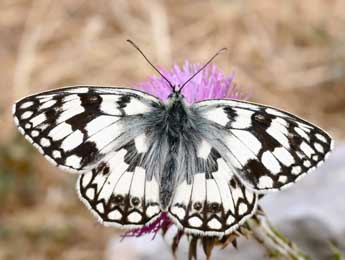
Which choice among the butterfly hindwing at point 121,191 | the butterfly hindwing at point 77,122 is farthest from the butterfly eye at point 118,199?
the butterfly hindwing at point 77,122

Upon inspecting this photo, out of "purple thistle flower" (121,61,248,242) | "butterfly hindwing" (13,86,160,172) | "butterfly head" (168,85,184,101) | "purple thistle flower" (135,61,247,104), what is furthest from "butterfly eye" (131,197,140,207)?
"purple thistle flower" (135,61,247,104)

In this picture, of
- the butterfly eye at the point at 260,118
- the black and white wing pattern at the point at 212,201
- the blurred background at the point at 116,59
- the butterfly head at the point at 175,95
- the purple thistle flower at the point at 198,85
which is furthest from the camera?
the blurred background at the point at 116,59

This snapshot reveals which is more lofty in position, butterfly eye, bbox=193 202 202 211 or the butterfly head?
the butterfly head

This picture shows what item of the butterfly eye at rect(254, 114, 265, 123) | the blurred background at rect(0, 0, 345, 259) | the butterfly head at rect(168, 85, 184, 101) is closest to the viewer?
the butterfly eye at rect(254, 114, 265, 123)

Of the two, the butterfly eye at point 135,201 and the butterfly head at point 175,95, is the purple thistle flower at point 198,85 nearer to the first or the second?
the butterfly head at point 175,95

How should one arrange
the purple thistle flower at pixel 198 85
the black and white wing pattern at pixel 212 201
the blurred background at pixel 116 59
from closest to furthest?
the black and white wing pattern at pixel 212 201 → the purple thistle flower at pixel 198 85 → the blurred background at pixel 116 59

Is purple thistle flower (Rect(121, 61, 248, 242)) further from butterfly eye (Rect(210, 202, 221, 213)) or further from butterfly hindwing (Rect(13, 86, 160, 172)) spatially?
butterfly eye (Rect(210, 202, 221, 213))

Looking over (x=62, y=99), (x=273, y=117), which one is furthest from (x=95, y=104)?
(x=273, y=117)

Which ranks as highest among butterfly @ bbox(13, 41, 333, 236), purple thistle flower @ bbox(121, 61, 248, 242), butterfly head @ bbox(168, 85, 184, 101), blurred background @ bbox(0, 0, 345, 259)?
blurred background @ bbox(0, 0, 345, 259)
